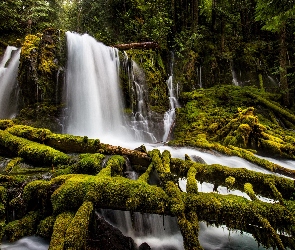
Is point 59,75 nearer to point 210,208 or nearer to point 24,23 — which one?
point 210,208

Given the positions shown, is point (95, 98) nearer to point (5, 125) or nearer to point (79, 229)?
point (5, 125)

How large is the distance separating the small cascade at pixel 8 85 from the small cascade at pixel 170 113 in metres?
6.34

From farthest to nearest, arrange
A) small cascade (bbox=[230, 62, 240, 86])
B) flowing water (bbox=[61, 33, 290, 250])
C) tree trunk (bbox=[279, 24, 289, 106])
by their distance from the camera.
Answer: small cascade (bbox=[230, 62, 240, 86])
tree trunk (bbox=[279, 24, 289, 106])
flowing water (bbox=[61, 33, 290, 250])

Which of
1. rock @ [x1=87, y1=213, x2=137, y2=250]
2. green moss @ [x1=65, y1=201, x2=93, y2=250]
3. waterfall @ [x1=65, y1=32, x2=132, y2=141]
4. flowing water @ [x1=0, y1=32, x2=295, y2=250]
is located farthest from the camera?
waterfall @ [x1=65, y1=32, x2=132, y2=141]

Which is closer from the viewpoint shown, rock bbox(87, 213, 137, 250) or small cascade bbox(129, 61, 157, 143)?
rock bbox(87, 213, 137, 250)

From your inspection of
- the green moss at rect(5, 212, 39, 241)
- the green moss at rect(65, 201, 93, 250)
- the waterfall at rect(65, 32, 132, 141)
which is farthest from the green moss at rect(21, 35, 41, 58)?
the green moss at rect(65, 201, 93, 250)

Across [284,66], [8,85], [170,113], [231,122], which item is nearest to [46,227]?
[231,122]

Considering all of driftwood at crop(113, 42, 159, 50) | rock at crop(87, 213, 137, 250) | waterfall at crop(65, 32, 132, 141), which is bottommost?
rock at crop(87, 213, 137, 250)

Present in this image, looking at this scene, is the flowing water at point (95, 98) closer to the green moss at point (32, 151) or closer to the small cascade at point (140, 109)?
the small cascade at point (140, 109)

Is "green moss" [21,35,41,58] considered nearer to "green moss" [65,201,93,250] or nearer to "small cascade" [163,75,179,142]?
"small cascade" [163,75,179,142]

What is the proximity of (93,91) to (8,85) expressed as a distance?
422 cm

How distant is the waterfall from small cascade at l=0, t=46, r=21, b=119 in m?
2.54

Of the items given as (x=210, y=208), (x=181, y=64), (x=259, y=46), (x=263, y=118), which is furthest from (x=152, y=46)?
(x=210, y=208)

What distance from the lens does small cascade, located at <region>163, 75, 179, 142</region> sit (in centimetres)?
1036
